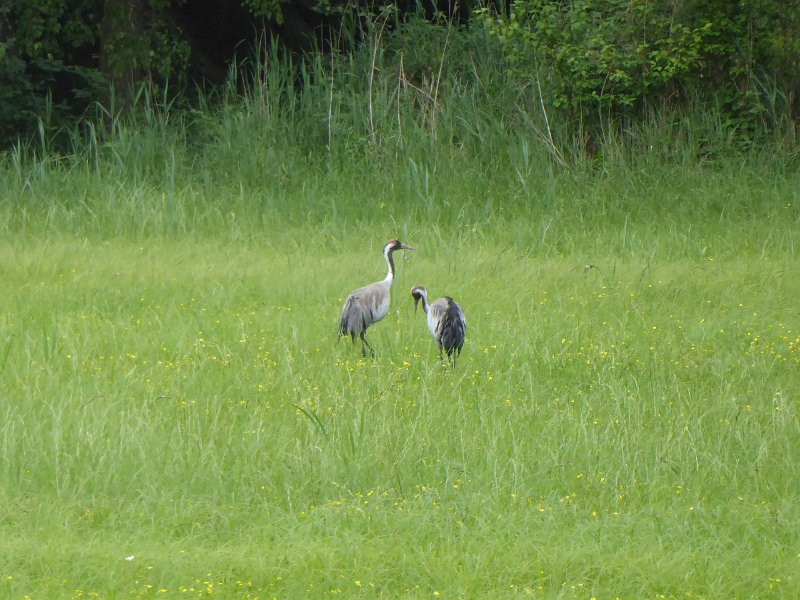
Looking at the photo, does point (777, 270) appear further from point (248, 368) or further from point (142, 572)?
point (142, 572)

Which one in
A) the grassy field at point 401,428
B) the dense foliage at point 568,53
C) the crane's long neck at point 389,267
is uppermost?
the dense foliage at point 568,53

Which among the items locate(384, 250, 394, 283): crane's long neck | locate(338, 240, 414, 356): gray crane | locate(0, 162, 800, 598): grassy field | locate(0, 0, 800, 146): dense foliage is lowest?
locate(0, 162, 800, 598): grassy field

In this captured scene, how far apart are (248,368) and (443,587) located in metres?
3.19

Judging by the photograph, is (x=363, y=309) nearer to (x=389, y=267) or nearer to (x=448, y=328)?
(x=448, y=328)

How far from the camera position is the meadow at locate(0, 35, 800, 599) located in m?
5.21

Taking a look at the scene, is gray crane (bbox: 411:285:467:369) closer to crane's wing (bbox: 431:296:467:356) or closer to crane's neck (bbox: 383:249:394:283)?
crane's wing (bbox: 431:296:467:356)

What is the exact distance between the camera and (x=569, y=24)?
45.6 ft

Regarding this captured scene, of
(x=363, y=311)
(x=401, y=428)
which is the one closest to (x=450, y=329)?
(x=363, y=311)

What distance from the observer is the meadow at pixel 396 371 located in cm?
521

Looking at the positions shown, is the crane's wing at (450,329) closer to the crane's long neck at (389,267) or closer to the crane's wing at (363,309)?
the crane's wing at (363,309)

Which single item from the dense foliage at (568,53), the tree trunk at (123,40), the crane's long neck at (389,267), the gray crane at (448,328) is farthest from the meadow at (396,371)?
the tree trunk at (123,40)

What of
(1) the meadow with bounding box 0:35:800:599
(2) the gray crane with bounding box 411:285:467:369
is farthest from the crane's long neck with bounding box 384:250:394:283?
(2) the gray crane with bounding box 411:285:467:369

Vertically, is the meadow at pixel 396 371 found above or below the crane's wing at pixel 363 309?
below

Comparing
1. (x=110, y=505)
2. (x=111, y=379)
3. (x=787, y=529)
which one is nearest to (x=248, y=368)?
(x=111, y=379)
